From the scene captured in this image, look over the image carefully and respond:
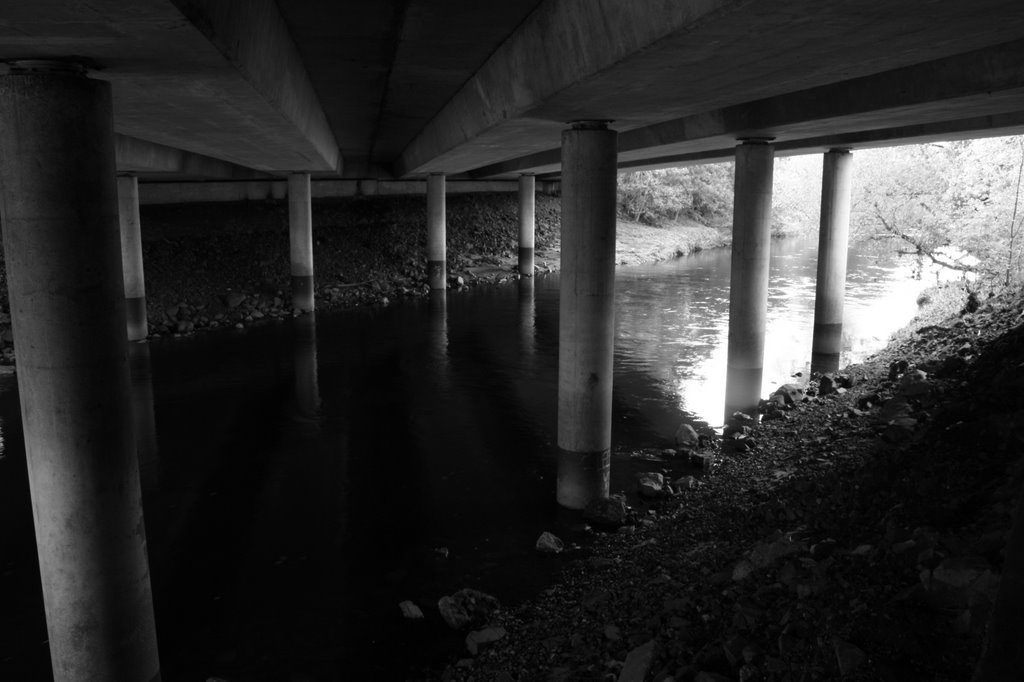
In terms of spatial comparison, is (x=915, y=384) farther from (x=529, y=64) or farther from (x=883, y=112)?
(x=529, y=64)

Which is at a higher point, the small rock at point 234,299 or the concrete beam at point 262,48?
the concrete beam at point 262,48

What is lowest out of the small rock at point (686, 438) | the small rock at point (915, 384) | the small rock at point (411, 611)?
the small rock at point (411, 611)

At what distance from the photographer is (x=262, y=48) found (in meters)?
8.41

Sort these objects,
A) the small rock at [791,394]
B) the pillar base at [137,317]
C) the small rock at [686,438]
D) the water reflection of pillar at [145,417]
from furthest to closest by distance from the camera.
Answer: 1. the pillar base at [137,317]
2. the small rock at [791,394]
3. the small rock at [686,438]
4. the water reflection of pillar at [145,417]

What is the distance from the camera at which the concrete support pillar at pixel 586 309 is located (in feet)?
37.0

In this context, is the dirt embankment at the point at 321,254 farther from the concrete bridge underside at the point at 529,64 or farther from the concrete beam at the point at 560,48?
the concrete beam at the point at 560,48

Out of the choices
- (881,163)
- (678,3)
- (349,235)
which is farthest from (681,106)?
(349,235)

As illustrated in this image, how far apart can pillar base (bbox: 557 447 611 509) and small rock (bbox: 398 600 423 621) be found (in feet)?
11.3

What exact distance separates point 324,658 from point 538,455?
683 cm

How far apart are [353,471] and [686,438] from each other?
594cm

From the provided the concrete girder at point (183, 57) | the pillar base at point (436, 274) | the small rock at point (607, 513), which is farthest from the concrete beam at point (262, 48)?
the pillar base at point (436, 274)

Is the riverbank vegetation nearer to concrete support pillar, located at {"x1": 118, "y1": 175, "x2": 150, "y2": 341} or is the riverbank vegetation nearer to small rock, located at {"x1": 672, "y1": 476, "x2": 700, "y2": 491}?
small rock, located at {"x1": 672, "y1": 476, "x2": 700, "y2": 491}

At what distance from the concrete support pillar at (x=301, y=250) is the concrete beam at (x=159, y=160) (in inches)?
107

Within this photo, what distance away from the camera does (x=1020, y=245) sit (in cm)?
2038
